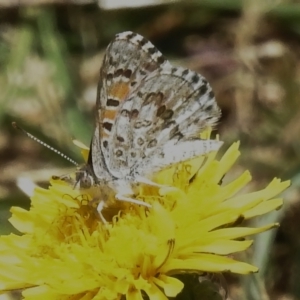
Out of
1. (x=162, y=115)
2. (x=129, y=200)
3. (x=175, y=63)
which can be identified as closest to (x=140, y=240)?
(x=129, y=200)

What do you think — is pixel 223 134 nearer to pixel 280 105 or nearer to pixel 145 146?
pixel 280 105

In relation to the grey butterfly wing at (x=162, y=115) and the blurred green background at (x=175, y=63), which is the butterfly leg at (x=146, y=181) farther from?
the blurred green background at (x=175, y=63)

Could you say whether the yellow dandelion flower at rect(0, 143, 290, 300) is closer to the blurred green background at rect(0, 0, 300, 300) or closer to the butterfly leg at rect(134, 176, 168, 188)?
the butterfly leg at rect(134, 176, 168, 188)

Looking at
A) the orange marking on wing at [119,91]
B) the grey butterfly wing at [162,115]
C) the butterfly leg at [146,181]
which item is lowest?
the butterfly leg at [146,181]

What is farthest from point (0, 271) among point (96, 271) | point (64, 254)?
point (96, 271)

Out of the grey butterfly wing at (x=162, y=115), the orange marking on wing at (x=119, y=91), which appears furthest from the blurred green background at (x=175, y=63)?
the orange marking on wing at (x=119, y=91)

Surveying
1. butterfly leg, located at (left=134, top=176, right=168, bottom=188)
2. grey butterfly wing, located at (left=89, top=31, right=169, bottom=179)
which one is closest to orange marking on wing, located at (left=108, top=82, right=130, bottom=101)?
grey butterfly wing, located at (left=89, top=31, right=169, bottom=179)
